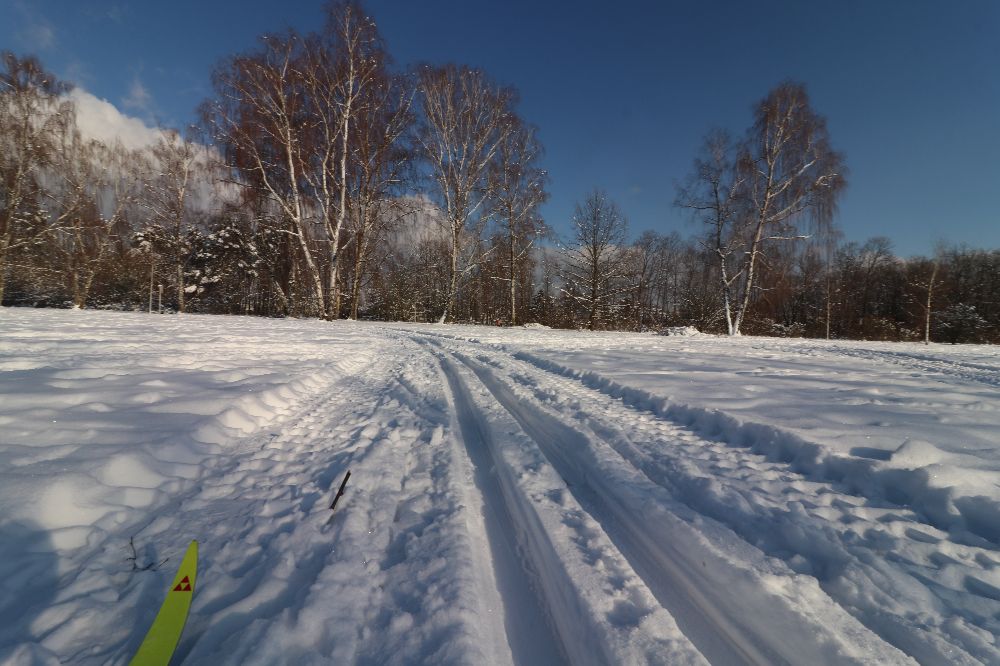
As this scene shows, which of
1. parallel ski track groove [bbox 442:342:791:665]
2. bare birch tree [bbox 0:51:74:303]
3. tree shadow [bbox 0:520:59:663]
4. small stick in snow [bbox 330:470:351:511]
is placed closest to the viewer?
tree shadow [bbox 0:520:59:663]

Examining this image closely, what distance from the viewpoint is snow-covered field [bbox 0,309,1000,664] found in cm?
117

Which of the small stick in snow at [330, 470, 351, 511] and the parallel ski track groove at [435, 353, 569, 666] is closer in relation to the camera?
the parallel ski track groove at [435, 353, 569, 666]

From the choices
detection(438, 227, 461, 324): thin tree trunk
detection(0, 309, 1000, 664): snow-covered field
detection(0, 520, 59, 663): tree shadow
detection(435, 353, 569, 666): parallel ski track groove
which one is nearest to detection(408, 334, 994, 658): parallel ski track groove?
detection(0, 309, 1000, 664): snow-covered field

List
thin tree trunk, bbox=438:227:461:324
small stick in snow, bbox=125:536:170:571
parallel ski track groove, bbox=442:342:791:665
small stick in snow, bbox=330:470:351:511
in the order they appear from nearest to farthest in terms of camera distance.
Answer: parallel ski track groove, bbox=442:342:791:665 < small stick in snow, bbox=125:536:170:571 < small stick in snow, bbox=330:470:351:511 < thin tree trunk, bbox=438:227:461:324

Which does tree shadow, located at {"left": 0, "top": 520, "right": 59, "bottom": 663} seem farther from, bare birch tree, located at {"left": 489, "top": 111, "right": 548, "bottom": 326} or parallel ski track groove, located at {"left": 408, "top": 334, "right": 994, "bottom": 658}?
bare birch tree, located at {"left": 489, "top": 111, "right": 548, "bottom": 326}

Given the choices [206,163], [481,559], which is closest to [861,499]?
[481,559]

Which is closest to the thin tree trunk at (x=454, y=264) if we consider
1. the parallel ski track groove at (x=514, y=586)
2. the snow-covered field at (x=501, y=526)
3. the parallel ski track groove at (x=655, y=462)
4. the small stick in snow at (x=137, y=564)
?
the parallel ski track groove at (x=655, y=462)

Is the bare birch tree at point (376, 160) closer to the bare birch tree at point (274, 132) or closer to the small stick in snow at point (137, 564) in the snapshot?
the bare birch tree at point (274, 132)

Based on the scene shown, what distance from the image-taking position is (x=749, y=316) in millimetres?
21922

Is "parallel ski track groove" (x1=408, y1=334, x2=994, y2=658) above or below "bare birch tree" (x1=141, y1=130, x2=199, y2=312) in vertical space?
below

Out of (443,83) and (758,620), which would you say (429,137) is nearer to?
(443,83)

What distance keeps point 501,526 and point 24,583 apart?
1.85 meters

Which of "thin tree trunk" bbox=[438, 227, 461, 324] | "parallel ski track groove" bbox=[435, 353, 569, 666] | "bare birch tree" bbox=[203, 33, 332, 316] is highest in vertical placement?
"bare birch tree" bbox=[203, 33, 332, 316]

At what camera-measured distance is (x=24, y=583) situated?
129 centimetres
